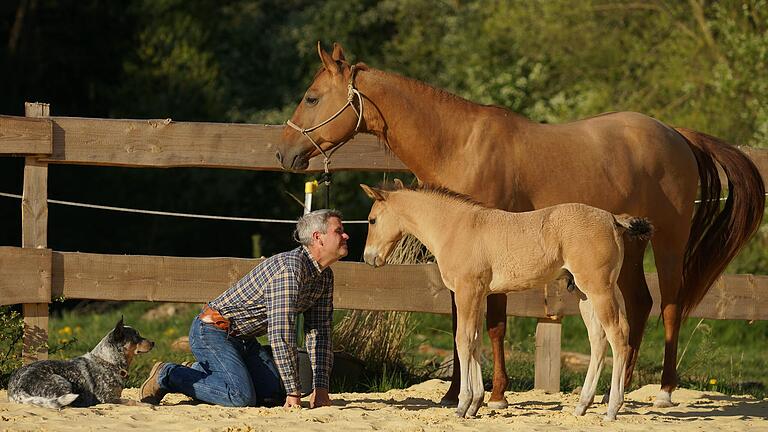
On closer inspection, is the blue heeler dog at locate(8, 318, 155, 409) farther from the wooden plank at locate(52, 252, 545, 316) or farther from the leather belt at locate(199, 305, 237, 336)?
the wooden plank at locate(52, 252, 545, 316)

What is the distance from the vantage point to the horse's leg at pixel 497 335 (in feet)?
24.2

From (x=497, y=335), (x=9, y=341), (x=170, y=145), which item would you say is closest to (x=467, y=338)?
(x=497, y=335)

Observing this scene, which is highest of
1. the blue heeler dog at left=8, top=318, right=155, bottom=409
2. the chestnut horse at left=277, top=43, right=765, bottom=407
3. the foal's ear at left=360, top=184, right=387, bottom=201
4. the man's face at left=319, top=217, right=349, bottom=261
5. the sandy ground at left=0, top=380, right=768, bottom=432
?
the chestnut horse at left=277, top=43, right=765, bottom=407

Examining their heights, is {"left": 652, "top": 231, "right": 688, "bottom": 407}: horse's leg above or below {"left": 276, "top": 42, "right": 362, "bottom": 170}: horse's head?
below

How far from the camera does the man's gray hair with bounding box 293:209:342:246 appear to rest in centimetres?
703

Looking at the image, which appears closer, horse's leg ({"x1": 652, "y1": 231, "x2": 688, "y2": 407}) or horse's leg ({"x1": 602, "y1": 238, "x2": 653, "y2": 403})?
horse's leg ({"x1": 652, "y1": 231, "x2": 688, "y2": 407})

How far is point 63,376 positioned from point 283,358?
1294mm

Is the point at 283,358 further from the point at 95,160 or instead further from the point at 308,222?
the point at 95,160

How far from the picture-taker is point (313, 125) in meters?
7.59

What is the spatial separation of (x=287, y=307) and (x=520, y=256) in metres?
1.38

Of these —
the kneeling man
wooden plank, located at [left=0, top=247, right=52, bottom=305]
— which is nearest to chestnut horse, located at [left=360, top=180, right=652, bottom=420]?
the kneeling man

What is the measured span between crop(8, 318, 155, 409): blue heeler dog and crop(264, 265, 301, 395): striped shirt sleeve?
91 centimetres

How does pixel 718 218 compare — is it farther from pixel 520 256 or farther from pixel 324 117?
pixel 324 117

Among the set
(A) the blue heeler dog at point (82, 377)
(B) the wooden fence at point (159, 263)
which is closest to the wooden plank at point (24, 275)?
(B) the wooden fence at point (159, 263)
